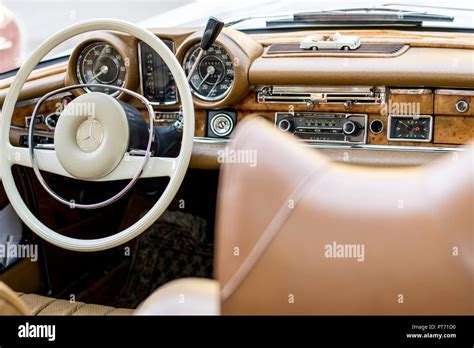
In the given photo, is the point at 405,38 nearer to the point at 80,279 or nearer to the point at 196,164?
the point at 196,164

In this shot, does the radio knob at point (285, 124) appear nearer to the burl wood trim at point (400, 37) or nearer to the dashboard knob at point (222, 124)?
the dashboard knob at point (222, 124)

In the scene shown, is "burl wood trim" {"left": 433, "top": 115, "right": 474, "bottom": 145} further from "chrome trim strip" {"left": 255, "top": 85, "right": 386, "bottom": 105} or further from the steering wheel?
the steering wheel

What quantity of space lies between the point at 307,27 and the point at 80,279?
1355mm

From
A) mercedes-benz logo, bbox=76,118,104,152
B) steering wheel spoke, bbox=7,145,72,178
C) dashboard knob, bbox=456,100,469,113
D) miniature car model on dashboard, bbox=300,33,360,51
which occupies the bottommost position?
→ steering wheel spoke, bbox=7,145,72,178

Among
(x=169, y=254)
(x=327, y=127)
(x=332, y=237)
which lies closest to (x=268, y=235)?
(x=332, y=237)

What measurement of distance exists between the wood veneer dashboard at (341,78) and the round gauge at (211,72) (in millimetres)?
32

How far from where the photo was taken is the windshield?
2.79 meters

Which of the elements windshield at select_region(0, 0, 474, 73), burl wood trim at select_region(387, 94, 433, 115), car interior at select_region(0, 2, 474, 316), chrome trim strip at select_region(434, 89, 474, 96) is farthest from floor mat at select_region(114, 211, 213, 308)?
chrome trim strip at select_region(434, 89, 474, 96)

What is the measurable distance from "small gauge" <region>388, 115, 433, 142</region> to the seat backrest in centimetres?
138

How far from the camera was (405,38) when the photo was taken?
2.62m

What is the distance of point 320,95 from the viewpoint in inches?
101

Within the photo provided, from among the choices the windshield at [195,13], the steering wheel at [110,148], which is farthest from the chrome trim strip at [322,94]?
the steering wheel at [110,148]

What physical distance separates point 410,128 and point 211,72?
718 millimetres

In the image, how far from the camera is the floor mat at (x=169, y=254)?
3195 millimetres
